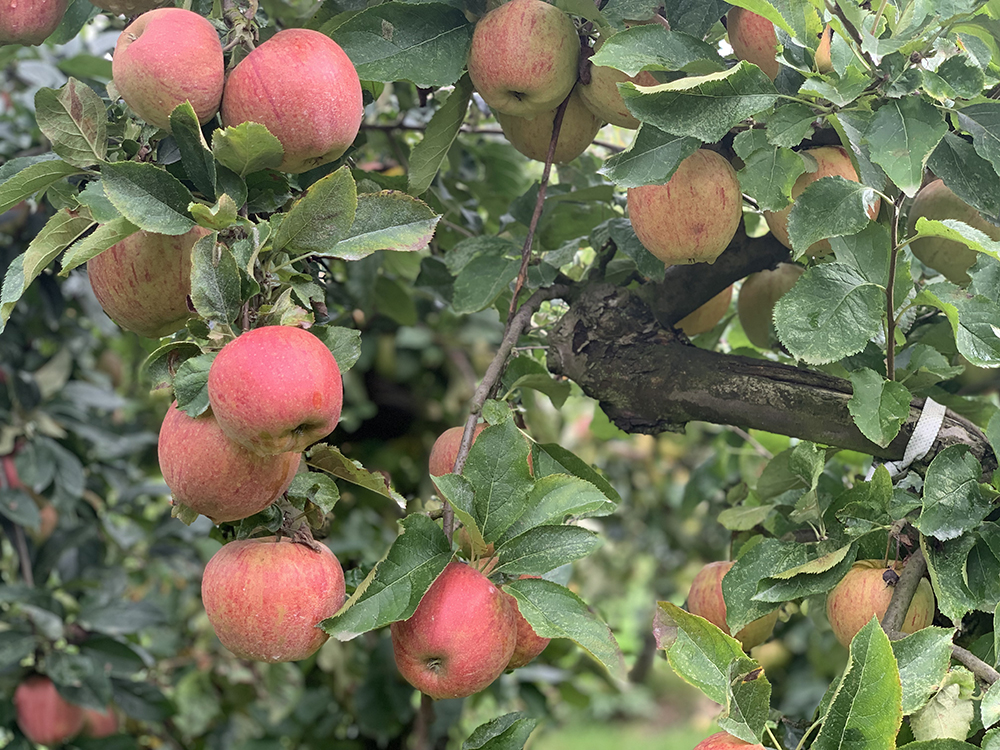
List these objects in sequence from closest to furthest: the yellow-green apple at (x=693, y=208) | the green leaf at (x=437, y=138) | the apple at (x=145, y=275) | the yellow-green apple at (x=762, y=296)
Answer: the apple at (x=145, y=275) < the yellow-green apple at (x=693, y=208) < the green leaf at (x=437, y=138) < the yellow-green apple at (x=762, y=296)

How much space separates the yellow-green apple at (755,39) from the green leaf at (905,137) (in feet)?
0.60

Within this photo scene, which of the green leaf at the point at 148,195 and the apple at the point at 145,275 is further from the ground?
the green leaf at the point at 148,195

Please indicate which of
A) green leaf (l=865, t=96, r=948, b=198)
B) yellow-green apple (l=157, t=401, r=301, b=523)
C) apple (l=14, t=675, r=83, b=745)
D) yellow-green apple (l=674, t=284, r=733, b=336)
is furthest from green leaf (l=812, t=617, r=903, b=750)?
apple (l=14, t=675, r=83, b=745)

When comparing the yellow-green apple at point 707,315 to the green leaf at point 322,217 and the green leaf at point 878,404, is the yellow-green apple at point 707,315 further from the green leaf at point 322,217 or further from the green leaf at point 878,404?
the green leaf at point 322,217

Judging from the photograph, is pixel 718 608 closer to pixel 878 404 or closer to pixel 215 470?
pixel 878 404

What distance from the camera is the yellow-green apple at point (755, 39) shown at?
1032 millimetres

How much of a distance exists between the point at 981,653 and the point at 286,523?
0.72m

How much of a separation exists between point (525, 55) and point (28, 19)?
571 mm

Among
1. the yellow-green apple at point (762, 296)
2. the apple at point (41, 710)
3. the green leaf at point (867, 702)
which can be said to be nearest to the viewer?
the green leaf at point (867, 702)

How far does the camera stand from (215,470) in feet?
2.65

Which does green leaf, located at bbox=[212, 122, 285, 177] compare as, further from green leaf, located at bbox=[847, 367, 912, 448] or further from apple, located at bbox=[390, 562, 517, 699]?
green leaf, located at bbox=[847, 367, 912, 448]

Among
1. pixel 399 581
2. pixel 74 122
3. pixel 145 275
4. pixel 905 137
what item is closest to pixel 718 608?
pixel 399 581

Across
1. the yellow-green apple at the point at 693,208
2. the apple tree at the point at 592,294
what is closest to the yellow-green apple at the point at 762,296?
the apple tree at the point at 592,294

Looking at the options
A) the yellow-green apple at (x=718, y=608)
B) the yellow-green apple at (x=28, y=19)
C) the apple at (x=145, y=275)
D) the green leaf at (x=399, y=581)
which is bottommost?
the yellow-green apple at (x=718, y=608)
